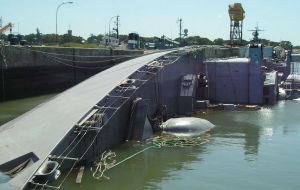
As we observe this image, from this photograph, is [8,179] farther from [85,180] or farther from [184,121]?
[184,121]

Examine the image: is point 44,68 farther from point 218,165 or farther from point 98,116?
point 218,165

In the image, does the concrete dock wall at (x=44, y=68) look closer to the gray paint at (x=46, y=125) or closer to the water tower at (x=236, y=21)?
the gray paint at (x=46, y=125)

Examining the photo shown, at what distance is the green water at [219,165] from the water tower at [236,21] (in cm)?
5633

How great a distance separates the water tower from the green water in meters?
56.3

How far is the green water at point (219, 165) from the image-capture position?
56.4 ft

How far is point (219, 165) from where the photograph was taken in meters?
19.9

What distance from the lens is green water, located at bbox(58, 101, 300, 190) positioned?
56.4 ft

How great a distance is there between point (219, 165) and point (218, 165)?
0.15 ft

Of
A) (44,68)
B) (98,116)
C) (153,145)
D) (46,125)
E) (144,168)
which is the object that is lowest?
(144,168)

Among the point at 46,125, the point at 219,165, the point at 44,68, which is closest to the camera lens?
the point at 46,125

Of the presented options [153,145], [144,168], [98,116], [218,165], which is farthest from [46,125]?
[218,165]

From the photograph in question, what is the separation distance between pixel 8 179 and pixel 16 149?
1.73 m

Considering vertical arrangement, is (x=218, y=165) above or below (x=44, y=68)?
below

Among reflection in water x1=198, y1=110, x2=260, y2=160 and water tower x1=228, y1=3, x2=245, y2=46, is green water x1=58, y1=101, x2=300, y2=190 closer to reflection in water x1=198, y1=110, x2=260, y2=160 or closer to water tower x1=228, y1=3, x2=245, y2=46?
reflection in water x1=198, y1=110, x2=260, y2=160
